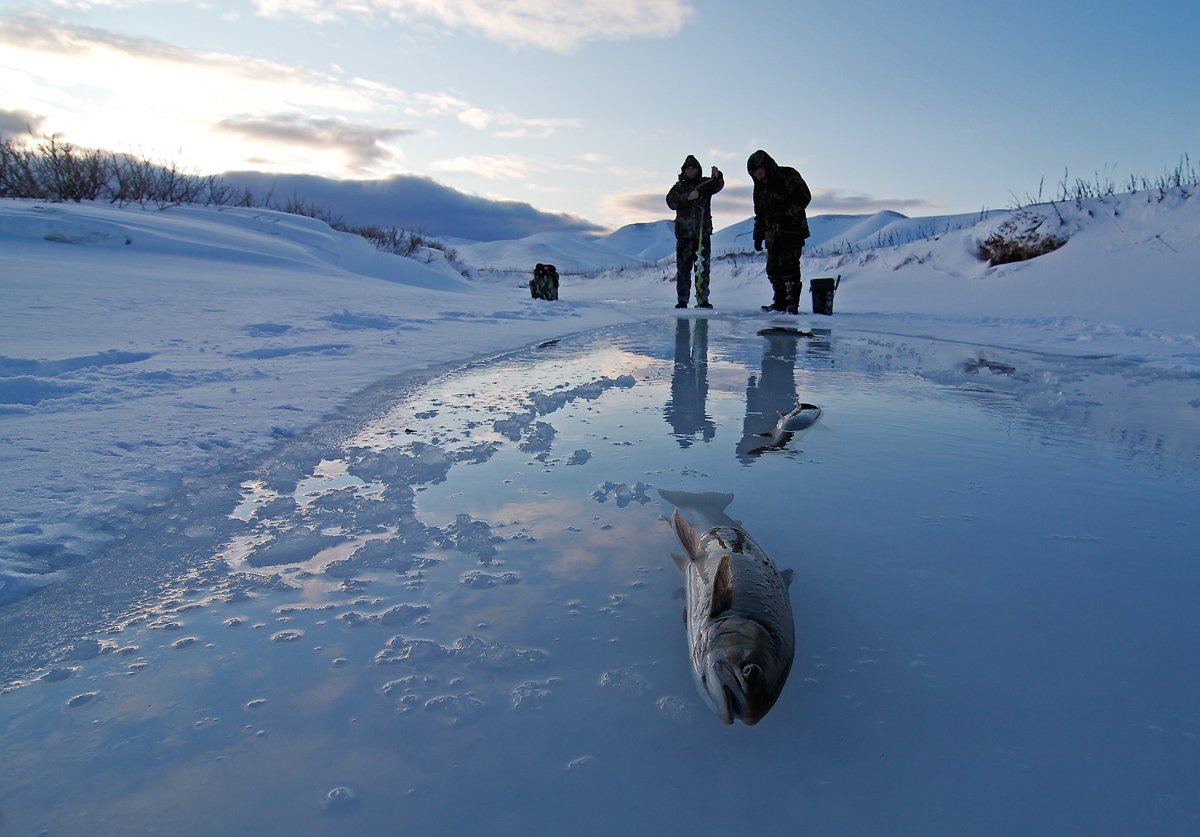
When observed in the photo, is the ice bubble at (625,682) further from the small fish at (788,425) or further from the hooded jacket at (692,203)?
the hooded jacket at (692,203)

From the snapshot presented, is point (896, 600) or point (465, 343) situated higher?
point (465, 343)

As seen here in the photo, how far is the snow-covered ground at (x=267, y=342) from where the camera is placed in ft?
6.84

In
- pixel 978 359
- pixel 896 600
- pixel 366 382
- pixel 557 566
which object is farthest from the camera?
pixel 978 359

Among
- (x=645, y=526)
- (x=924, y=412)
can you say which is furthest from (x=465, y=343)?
(x=645, y=526)

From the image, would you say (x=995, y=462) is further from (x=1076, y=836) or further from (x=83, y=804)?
(x=83, y=804)

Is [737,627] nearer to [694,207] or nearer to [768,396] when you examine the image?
[768,396]

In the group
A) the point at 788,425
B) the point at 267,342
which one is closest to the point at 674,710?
the point at 788,425

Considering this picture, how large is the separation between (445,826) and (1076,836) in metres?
0.99

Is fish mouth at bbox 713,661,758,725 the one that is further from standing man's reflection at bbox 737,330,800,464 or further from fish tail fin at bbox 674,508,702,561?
standing man's reflection at bbox 737,330,800,464

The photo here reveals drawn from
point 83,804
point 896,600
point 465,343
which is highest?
point 465,343

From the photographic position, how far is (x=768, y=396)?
174 inches

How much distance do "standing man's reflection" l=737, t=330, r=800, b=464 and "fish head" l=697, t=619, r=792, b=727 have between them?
166cm

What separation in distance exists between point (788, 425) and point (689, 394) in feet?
3.49

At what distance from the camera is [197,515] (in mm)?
2145
